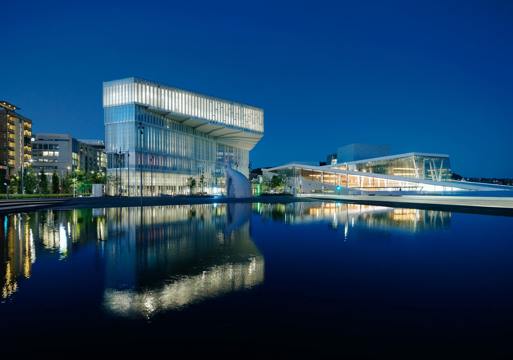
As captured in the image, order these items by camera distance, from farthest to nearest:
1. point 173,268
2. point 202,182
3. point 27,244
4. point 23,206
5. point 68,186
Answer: point 202,182 < point 68,186 < point 23,206 < point 27,244 < point 173,268

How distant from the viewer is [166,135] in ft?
274

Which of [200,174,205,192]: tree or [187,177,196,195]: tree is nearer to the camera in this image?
[187,177,196,195]: tree

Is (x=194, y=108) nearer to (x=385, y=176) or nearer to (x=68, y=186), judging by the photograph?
(x=68, y=186)

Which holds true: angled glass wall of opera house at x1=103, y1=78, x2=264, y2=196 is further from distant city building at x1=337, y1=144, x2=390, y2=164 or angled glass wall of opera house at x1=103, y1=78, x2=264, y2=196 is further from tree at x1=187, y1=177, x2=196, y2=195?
distant city building at x1=337, y1=144, x2=390, y2=164

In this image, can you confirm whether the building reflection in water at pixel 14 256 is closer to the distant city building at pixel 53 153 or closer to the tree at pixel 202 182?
the tree at pixel 202 182

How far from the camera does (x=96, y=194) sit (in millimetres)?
65875

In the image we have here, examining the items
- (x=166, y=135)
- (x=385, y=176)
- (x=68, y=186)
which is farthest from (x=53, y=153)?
(x=385, y=176)

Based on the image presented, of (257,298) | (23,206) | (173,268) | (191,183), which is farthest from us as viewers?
(191,183)

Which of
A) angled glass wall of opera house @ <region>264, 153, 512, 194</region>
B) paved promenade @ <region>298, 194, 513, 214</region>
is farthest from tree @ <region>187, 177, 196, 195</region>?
paved promenade @ <region>298, 194, 513, 214</region>

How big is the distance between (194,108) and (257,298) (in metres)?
85.8

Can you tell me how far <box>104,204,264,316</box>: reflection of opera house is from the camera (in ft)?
24.1

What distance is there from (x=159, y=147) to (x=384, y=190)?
4706cm

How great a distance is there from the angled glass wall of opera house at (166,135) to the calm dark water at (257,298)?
50.0 m

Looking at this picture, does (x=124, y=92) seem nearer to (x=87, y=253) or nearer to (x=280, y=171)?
(x=280, y=171)
